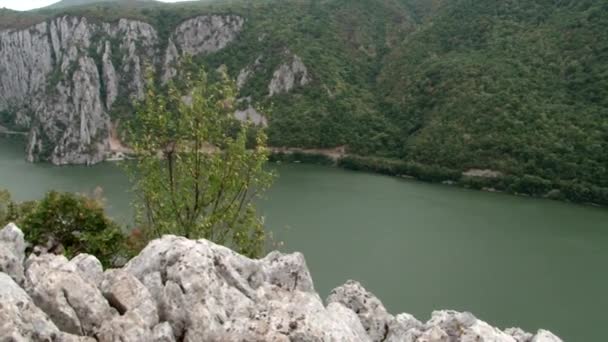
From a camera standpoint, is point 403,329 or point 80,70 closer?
point 403,329

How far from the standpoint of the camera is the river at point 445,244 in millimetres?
32406

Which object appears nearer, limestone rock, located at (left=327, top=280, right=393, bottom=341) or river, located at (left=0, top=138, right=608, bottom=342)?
limestone rock, located at (left=327, top=280, right=393, bottom=341)

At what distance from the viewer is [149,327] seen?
6445 millimetres

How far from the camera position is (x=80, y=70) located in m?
100

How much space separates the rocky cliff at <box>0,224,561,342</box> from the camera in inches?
243

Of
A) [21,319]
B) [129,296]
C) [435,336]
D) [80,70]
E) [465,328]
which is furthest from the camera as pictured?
[80,70]

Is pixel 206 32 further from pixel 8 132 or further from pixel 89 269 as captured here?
pixel 89 269

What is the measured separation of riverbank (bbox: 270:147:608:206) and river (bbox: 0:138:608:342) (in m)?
2.25

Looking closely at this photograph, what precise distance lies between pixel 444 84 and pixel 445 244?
155 ft

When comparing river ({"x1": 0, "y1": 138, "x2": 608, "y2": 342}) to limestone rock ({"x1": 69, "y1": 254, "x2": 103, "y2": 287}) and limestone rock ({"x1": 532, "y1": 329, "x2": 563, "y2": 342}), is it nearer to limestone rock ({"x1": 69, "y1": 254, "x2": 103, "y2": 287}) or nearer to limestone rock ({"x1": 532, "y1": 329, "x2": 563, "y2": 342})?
limestone rock ({"x1": 532, "y1": 329, "x2": 563, "y2": 342})

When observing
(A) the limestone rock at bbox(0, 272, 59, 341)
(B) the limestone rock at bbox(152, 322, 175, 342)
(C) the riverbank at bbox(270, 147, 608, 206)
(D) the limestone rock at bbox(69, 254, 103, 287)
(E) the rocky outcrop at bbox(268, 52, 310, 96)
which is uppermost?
(A) the limestone rock at bbox(0, 272, 59, 341)

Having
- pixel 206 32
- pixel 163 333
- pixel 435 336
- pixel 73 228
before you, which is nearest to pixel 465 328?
pixel 435 336

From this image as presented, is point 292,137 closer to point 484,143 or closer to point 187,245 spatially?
point 484,143

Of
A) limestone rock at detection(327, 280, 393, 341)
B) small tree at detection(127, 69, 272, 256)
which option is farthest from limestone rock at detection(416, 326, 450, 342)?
small tree at detection(127, 69, 272, 256)
